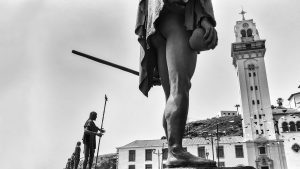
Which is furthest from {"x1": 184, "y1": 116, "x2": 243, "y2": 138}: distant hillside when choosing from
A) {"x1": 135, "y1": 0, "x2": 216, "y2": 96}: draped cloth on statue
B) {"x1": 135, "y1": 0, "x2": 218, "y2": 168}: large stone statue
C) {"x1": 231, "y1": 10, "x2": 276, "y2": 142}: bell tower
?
{"x1": 135, "y1": 0, "x2": 218, "y2": 168}: large stone statue

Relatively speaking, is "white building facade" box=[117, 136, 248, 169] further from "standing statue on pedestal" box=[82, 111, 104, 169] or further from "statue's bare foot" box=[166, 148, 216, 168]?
"statue's bare foot" box=[166, 148, 216, 168]

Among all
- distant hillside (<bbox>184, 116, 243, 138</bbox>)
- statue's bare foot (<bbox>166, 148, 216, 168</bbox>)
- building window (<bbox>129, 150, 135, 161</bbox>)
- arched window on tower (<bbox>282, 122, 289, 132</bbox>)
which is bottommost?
statue's bare foot (<bbox>166, 148, 216, 168</bbox>)

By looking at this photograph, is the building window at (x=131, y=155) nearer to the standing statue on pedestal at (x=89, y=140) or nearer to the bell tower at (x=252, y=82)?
the bell tower at (x=252, y=82)

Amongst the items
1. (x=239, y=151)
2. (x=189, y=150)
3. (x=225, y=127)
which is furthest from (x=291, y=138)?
(x=225, y=127)

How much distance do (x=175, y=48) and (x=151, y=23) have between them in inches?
13.3

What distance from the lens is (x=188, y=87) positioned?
206 cm

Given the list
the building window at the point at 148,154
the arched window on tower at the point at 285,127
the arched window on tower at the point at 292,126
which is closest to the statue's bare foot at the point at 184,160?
the building window at the point at 148,154

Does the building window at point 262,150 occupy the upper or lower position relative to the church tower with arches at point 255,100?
lower

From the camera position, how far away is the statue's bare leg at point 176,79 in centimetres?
190

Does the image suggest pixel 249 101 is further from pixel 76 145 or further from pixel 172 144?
pixel 172 144

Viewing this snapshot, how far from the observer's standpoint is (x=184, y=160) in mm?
1840

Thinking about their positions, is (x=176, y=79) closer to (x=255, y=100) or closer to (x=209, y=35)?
(x=209, y=35)

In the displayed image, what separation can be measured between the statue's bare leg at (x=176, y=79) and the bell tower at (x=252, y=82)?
52876mm

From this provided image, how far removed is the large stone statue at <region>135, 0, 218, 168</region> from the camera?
1960 mm
